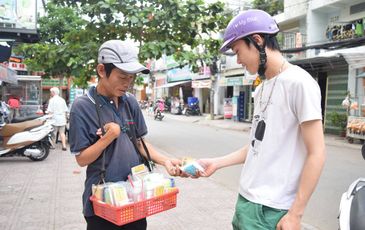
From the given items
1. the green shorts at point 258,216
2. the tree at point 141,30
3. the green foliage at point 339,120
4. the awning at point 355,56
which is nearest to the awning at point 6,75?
the tree at point 141,30

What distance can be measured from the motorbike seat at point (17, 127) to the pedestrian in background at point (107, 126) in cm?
683

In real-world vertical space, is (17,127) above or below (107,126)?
below

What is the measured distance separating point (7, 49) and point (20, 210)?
2312 mm

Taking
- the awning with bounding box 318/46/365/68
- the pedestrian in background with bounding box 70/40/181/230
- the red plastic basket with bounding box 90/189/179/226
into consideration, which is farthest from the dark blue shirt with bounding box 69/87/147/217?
the awning with bounding box 318/46/365/68

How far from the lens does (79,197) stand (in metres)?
5.41

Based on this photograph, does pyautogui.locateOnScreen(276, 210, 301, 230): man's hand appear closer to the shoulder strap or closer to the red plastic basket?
the red plastic basket

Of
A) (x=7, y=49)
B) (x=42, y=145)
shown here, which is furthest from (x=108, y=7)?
(x=7, y=49)

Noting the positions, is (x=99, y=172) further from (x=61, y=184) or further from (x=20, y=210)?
(x=61, y=184)

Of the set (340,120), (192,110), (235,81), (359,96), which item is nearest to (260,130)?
(359,96)

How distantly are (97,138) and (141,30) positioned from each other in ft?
28.9

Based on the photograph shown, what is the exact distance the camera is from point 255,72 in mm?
1970

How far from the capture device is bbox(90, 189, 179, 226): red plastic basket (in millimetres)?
1886

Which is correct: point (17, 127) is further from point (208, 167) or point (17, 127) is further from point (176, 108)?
point (176, 108)

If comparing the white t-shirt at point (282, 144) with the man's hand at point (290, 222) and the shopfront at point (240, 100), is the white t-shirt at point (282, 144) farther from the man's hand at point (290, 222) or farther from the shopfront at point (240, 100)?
the shopfront at point (240, 100)
